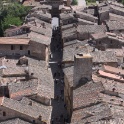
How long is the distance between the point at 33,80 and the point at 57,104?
5355 millimetres

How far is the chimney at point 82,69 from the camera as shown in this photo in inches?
1863

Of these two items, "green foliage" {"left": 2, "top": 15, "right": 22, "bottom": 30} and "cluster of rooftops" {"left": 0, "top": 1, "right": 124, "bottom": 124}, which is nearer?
"cluster of rooftops" {"left": 0, "top": 1, "right": 124, "bottom": 124}

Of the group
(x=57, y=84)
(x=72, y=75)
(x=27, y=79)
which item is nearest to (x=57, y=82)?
(x=57, y=84)

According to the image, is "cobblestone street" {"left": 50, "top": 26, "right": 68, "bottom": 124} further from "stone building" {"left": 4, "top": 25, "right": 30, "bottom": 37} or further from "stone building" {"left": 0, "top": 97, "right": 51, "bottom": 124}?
"stone building" {"left": 4, "top": 25, "right": 30, "bottom": 37}

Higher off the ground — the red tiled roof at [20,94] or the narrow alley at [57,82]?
the red tiled roof at [20,94]

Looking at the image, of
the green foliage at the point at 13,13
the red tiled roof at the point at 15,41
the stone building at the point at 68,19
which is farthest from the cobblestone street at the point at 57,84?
the green foliage at the point at 13,13

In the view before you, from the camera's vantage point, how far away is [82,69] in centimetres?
4797

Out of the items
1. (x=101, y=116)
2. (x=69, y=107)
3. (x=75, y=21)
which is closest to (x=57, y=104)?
(x=69, y=107)

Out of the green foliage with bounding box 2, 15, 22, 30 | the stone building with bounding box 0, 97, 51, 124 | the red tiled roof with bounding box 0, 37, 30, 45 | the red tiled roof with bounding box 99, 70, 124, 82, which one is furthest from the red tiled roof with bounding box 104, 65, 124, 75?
the green foliage with bounding box 2, 15, 22, 30

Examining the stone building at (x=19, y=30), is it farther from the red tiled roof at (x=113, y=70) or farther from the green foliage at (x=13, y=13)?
the red tiled roof at (x=113, y=70)

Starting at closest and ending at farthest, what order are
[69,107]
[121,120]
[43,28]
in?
[121,120] → [69,107] → [43,28]

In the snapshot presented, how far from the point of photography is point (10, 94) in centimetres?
4600

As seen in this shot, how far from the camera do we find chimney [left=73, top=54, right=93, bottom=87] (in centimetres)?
4731

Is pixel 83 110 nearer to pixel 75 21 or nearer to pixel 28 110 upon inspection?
pixel 28 110
